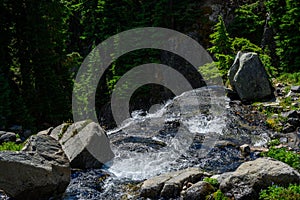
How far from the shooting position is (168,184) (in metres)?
7.79

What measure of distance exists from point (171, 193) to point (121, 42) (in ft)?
62.5

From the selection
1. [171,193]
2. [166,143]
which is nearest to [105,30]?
[166,143]

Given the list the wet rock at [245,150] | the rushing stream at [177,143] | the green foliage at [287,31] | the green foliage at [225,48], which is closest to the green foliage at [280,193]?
the rushing stream at [177,143]

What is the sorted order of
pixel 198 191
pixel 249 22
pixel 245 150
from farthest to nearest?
pixel 249 22 < pixel 245 150 < pixel 198 191

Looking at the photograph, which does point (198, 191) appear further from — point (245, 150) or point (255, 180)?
point (245, 150)

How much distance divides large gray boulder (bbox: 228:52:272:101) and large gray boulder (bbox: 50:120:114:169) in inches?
282

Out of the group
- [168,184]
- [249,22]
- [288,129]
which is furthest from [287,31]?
[168,184]

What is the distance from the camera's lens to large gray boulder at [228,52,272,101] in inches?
574

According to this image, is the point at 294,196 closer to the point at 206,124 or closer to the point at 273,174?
the point at 273,174

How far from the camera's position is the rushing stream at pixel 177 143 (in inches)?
357

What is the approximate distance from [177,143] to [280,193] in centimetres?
562

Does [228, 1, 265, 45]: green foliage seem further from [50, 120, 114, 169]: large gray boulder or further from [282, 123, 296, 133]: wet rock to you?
[50, 120, 114, 169]: large gray boulder

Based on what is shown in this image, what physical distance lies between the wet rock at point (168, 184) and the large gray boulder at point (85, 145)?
2.57 meters

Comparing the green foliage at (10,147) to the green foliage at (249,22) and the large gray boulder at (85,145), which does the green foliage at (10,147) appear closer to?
the large gray boulder at (85,145)
